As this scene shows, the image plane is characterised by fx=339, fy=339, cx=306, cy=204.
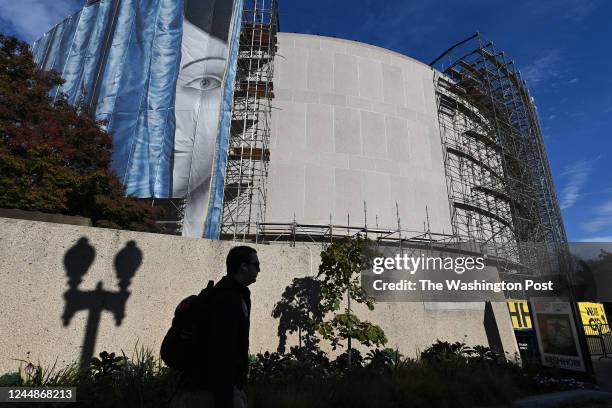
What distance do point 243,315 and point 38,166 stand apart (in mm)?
9902

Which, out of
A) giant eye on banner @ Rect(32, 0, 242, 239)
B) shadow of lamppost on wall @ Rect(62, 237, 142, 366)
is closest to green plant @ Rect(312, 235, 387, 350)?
shadow of lamppost on wall @ Rect(62, 237, 142, 366)

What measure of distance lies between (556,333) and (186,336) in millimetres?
8342

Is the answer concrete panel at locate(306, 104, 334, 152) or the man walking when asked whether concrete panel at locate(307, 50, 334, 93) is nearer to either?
concrete panel at locate(306, 104, 334, 152)

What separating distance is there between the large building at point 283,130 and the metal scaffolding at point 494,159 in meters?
0.15

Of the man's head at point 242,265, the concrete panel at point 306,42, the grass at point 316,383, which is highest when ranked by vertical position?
the concrete panel at point 306,42

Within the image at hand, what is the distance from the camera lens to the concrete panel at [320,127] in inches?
695

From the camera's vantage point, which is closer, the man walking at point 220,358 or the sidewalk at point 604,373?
the man walking at point 220,358

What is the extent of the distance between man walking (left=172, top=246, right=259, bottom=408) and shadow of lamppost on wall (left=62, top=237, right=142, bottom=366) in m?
4.89

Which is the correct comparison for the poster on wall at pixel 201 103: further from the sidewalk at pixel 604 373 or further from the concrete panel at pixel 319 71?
the sidewalk at pixel 604 373

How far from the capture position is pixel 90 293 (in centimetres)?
583

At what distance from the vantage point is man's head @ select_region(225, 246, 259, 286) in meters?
2.12

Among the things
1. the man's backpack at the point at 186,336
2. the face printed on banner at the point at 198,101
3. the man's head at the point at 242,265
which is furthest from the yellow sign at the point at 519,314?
the man's backpack at the point at 186,336

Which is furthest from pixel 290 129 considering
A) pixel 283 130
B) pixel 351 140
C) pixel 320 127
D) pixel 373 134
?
pixel 373 134

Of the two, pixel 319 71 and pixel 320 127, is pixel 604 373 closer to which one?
pixel 320 127
